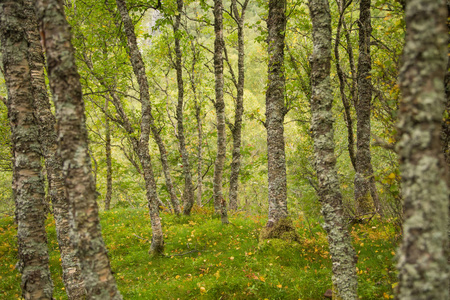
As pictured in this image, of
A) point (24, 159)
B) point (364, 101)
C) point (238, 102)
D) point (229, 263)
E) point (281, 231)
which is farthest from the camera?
point (238, 102)

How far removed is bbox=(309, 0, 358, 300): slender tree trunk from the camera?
450 cm

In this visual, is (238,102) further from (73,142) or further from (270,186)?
(73,142)

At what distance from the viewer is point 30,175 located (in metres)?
4.32

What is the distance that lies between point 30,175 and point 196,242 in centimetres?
659

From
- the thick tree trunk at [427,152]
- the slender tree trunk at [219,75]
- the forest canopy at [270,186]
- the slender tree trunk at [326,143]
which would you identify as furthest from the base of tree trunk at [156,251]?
the thick tree trunk at [427,152]

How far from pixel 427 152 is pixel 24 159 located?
5.40 m

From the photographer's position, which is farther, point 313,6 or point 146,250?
point 146,250

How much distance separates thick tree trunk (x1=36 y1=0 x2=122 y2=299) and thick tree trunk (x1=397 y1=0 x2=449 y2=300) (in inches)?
133

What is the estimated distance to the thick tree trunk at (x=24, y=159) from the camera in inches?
165

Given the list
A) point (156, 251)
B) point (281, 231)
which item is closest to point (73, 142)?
point (281, 231)

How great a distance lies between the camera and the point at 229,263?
311 inches

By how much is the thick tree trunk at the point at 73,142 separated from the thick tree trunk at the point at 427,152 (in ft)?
11.1

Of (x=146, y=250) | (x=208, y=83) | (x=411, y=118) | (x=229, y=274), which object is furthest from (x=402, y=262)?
(x=208, y=83)

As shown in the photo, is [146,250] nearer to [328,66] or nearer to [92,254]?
[92,254]
